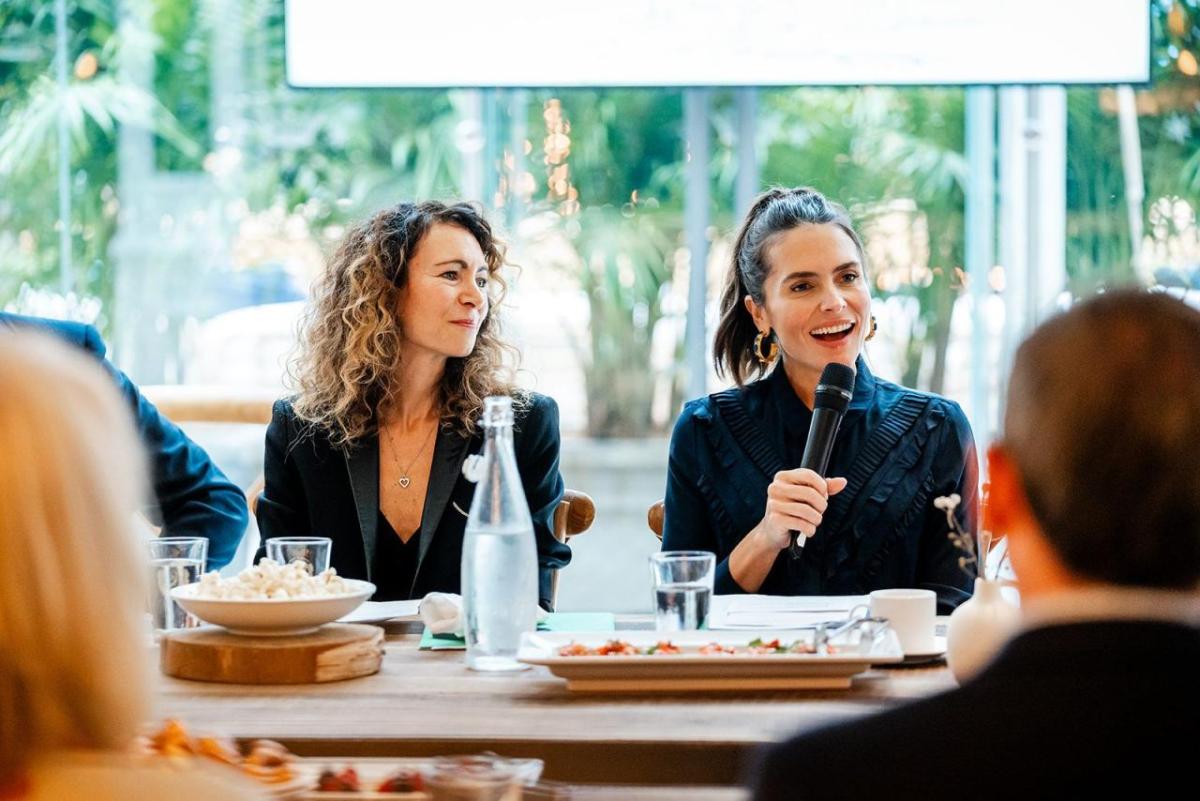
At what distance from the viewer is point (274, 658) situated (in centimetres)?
182

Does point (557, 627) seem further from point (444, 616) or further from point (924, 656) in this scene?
point (924, 656)

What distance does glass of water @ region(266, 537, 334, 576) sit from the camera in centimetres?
206

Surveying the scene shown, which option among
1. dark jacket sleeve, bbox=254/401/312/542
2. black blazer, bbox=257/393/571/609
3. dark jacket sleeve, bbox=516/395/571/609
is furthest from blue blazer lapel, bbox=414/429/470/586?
dark jacket sleeve, bbox=254/401/312/542

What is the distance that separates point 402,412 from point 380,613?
0.73 metres

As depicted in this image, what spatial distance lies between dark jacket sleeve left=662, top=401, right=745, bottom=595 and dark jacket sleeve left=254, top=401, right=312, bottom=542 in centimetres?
68

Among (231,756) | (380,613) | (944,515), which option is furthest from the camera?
(944,515)

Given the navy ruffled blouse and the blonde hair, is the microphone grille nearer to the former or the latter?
the navy ruffled blouse

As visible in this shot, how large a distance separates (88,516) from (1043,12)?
12.6 ft

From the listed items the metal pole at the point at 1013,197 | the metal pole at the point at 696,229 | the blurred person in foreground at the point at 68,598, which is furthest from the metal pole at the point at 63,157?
the blurred person in foreground at the point at 68,598

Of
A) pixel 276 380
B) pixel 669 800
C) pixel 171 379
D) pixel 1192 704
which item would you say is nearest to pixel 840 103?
pixel 276 380

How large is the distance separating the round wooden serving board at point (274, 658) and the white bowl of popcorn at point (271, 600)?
0.02 meters

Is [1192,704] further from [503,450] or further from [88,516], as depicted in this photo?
[503,450]

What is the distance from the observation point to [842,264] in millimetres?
2639

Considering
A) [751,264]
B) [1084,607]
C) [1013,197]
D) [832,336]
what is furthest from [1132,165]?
[1084,607]
